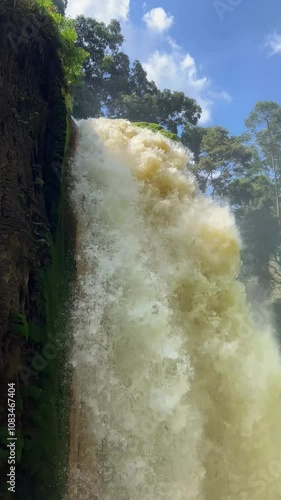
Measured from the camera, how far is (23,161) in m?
5.90

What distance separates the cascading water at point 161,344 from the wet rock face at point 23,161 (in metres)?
0.74

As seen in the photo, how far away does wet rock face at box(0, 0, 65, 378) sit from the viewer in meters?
4.90

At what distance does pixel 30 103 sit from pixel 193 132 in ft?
56.2

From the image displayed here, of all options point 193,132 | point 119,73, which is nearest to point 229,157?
point 193,132

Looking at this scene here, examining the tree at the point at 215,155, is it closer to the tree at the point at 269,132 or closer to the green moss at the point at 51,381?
the tree at the point at 269,132

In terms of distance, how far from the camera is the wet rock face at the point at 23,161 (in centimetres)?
490

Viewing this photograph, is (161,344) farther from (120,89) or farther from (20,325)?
(120,89)

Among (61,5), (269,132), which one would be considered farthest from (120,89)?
(269,132)

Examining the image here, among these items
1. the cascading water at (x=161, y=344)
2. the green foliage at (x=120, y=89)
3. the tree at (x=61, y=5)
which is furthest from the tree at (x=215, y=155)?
the cascading water at (x=161, y=344)

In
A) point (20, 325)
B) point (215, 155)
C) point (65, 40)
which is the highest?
point (215, 155)

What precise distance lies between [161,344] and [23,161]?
289cm

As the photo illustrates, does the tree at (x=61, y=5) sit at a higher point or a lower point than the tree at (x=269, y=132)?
lower

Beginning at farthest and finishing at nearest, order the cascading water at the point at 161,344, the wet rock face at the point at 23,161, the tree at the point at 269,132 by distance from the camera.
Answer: the tree at the point at 269,132
the cascading water at the point at 161,344
the wet rock face at the point at 23,161

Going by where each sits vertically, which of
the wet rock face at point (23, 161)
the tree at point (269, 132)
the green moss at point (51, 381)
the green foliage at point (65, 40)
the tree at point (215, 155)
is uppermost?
the tree at point (269, 132)
